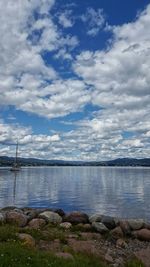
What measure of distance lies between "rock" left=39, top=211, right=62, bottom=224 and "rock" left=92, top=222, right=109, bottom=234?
2.27 m

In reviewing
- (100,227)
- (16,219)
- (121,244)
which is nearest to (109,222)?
(100,227)

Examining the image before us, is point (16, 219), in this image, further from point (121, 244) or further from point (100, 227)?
point (121, 244)

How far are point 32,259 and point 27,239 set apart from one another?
10.9 feet

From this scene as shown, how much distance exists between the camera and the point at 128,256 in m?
15.0

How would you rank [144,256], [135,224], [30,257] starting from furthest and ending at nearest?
1. [135,224]
2. [144,256]
3. [30,257]

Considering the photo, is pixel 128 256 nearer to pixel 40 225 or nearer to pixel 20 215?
pixel 40 225

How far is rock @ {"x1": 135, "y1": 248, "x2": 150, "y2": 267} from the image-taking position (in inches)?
561

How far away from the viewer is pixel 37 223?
1898cm

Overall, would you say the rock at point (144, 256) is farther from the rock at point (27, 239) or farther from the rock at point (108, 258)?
the rock at point (27, 239)

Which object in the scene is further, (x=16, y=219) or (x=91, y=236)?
(x=16, y=219)

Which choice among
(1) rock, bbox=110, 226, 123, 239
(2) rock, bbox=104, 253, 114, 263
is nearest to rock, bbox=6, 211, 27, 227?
(1) rock, bbox=110, 226, 123, 239

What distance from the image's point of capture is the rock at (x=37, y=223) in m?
18.5

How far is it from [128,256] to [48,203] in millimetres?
34279

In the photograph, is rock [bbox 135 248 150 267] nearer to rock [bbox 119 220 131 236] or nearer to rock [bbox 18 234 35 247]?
rock [bbox 119 220 131 236]
